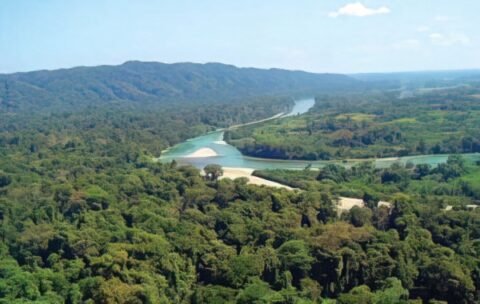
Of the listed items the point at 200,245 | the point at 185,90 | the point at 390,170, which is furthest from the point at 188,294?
the point at 185,90

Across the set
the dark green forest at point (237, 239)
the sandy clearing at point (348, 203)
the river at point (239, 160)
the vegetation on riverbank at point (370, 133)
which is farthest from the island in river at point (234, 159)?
the sandy clearing at point (348, 203)

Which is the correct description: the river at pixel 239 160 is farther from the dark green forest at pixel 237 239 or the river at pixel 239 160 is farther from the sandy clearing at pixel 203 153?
the dark green forest at pixel 237 239

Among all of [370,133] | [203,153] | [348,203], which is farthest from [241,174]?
[370,133]

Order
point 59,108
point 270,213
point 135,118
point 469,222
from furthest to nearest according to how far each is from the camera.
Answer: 1. point 59,108
2. point 135,118
3. point 270,213
4. point 469,222

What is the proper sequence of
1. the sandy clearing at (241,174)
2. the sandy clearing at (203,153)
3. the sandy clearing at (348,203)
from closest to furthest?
1. the sandy clearing at (348,203)
2. the sandy clearing at (241,174)
3. the sandy clearing at (203,153)

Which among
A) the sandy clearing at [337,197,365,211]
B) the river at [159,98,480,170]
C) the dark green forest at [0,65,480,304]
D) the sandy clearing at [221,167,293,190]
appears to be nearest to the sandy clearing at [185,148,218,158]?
the river at [159,98,480,170]

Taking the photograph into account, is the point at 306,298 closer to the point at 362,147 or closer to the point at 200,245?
the point at 200,245

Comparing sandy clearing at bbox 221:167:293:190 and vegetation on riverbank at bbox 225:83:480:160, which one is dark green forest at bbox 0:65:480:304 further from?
vegetation on riverbank at bbox 225:83:480:160

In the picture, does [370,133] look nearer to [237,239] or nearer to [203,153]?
[203,153]

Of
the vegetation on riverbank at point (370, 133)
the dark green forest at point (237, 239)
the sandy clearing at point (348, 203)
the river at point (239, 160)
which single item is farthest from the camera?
the vegetation on riverbank at point (370, 133)
